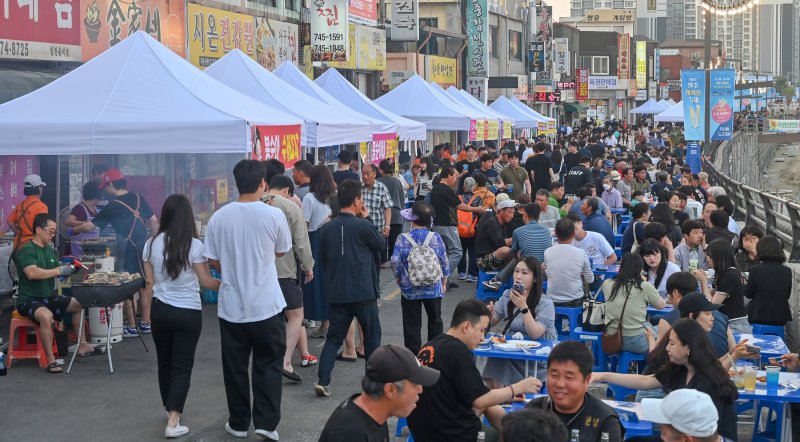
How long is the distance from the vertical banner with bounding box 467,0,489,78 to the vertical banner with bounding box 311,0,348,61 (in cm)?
2194

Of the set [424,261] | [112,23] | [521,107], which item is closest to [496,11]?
[521,107]

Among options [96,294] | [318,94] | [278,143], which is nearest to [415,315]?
[96,294]

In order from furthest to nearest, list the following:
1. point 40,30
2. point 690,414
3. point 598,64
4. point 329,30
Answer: point 598,64
point 329,30
point 40,30
point 690,414

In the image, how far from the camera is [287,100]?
1532 centimetres

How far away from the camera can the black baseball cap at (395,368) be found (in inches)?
178

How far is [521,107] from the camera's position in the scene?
39.0 m

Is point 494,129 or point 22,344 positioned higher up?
point 494,129

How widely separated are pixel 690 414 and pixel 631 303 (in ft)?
15.4

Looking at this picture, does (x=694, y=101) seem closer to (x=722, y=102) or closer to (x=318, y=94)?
(x=722, y=102)

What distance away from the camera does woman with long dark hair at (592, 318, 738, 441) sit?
6379 mm

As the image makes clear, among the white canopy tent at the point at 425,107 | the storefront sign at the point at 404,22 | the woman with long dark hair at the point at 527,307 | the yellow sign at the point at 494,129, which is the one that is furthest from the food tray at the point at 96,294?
the storefront sign at the point at 404,22

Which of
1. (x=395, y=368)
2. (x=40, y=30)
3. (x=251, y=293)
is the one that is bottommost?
(x=251, y=293)

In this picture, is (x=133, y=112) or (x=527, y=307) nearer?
(x=527, y=307)

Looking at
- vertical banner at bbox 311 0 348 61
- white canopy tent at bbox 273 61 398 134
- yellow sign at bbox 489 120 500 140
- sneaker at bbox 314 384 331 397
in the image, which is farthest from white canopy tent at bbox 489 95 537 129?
sneaker at bbox 314 384 331 397
